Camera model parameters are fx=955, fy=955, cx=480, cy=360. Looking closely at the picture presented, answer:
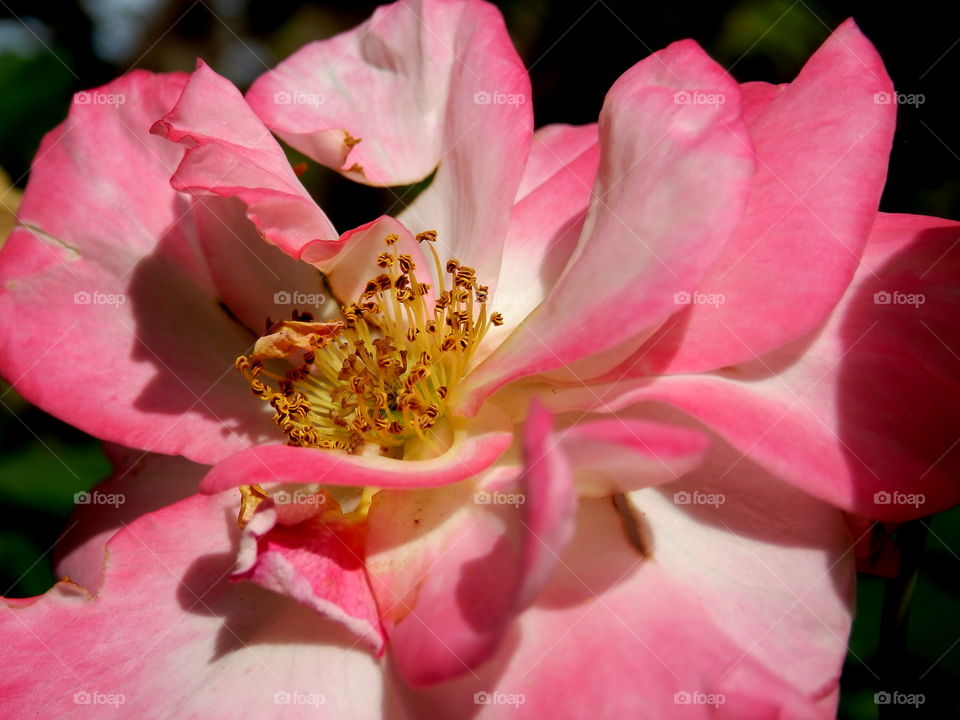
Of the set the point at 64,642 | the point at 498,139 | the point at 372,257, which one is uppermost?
the point at 498,139

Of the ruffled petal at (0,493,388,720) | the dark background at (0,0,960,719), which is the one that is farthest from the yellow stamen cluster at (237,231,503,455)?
the dark background at (0,0,960,719)

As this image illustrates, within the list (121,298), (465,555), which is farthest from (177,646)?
(121,298)

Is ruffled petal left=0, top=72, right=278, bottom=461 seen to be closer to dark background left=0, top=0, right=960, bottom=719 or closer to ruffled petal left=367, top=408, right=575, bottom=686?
ruffled petal left=367, top=408, right=575, bottom=686

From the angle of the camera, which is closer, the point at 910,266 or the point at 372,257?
the point at 910,266

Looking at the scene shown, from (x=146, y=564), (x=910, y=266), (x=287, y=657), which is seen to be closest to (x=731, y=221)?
(x=910, y=266)

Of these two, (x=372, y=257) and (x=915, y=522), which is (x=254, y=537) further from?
(x=915, y=522)
